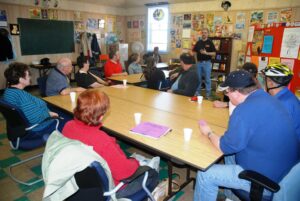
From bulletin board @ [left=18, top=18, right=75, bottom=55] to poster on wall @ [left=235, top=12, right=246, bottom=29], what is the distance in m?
5.03

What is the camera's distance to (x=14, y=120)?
2070mm

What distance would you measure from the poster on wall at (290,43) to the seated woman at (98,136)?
361 centimetres

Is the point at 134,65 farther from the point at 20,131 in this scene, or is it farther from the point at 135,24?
the point at 135,24

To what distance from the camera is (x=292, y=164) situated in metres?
1.45

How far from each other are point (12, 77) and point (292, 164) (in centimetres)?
247

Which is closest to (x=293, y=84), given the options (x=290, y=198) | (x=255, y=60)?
(x=255, y=60)

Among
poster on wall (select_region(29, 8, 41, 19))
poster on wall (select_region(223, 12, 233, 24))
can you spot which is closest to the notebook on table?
poster on wall (select_region(223, 12, 233, 24))

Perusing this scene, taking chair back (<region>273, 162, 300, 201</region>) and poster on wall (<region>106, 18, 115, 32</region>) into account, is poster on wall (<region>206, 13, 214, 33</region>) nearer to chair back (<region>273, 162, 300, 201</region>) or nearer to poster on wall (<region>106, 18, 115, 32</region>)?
poster on wall (<region>106, 18, 115, 32</region>)

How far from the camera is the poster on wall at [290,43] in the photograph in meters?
3.74

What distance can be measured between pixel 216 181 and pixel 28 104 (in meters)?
1.84

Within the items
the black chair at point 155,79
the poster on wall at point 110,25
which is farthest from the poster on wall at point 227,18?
the poster on wall at point 110,25

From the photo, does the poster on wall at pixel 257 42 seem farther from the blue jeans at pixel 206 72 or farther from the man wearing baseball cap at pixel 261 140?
the man wearing baseball cap at pixel 261 140

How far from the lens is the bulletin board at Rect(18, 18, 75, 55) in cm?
638

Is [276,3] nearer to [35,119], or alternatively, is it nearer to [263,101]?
[263,101]
